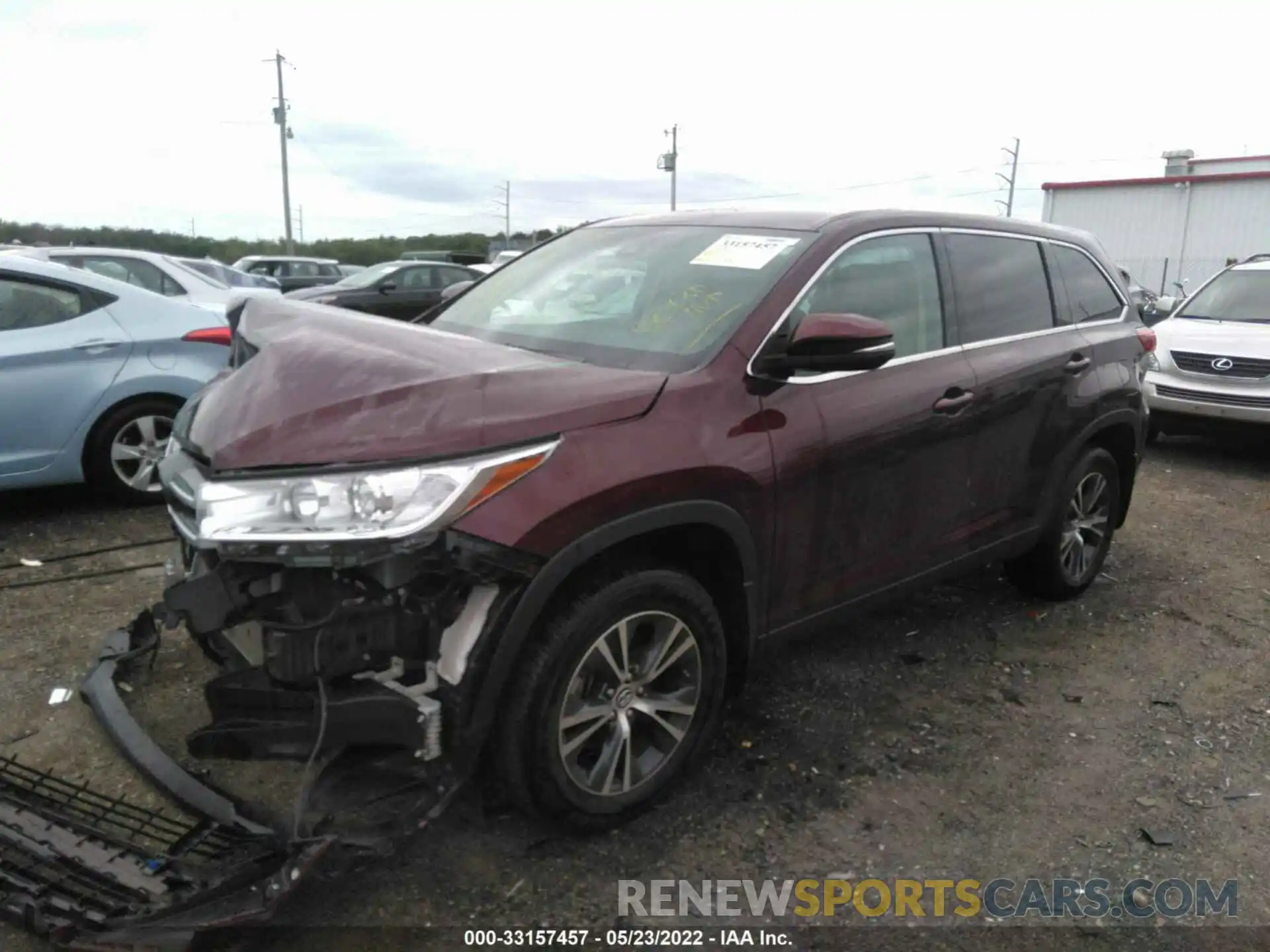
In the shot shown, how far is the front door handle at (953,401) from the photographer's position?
11.5ft

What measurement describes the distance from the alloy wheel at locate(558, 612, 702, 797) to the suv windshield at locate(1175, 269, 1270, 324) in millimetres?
7640

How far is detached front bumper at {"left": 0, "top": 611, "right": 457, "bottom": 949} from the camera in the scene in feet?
6.89

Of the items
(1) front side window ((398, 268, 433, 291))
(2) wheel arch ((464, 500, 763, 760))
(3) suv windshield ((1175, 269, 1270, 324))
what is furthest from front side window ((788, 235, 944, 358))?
(1) front side window ((398, 268, 433, 291))

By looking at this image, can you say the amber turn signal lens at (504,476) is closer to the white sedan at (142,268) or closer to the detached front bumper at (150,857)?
the detached front bumper at (150,857)

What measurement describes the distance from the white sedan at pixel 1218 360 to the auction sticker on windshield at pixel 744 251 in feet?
16.9

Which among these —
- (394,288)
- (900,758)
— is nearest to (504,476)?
(900,758)

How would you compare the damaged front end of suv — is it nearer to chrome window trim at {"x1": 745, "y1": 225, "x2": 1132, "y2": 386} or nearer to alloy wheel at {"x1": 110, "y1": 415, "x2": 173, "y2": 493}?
chrome window trim at {"x1": 745, "y1": 225, "x2": 1132, "y2": 386}

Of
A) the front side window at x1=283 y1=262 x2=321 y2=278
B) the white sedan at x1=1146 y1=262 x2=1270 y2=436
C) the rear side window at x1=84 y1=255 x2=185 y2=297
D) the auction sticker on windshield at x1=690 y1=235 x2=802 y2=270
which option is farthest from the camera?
the front side window at x1=283 y1=262 x2=321 y2=278

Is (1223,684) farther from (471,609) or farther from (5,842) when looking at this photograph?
(5,842)

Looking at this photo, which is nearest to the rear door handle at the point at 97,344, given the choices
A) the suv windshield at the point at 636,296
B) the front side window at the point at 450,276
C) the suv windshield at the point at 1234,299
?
the suv windshield at the point at 636,296

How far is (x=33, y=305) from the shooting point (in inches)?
209

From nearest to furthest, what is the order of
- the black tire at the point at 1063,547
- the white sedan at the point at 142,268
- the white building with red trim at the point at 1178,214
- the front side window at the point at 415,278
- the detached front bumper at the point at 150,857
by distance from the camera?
the detached front bumper at the point at 150,857 < the black tire at the point at 1063,547 < the white sedan at the point at 142,268 < the front side window at the point at 415,278 < the white building with red trim at the point at 1178,214

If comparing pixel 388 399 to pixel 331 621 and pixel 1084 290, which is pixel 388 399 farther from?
pixel 1084 290

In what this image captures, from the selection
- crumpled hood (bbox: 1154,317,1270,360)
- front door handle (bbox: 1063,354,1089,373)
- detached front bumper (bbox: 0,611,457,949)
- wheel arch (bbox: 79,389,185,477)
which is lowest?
detached front bumper (bbox: 0,611,457,949)
